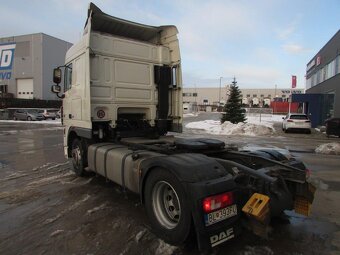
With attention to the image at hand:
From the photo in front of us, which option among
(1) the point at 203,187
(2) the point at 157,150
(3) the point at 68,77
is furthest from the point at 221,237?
(3) the point at 68,77

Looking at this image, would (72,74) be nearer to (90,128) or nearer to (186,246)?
(90,128)

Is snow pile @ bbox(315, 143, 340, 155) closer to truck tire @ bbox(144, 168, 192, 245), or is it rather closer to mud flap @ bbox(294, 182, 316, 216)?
mud flap @ bbox(294, 182, 316, 216)

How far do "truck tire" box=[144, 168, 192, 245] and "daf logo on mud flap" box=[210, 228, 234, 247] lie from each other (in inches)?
12.0

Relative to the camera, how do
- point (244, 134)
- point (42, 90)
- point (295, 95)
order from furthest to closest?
point (42, 90) < point (295, 95) < point (244, 134)

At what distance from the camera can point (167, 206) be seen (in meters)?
4.14

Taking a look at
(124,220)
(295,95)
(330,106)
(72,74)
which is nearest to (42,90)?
(295,95)

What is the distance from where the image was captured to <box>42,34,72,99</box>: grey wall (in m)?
59.2

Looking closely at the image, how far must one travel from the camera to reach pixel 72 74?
25.4 feet

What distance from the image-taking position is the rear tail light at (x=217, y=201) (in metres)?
3.37

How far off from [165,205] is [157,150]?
1383 millimetres


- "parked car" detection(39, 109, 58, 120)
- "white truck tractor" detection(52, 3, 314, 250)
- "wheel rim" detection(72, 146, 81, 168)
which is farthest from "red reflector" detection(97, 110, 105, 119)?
"parked car" detection(39, 109, 58, 120)

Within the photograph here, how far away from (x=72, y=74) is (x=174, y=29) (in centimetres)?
277

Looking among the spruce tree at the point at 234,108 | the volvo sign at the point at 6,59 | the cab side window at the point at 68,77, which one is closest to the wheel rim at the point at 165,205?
the cab side window at the point at 68,77

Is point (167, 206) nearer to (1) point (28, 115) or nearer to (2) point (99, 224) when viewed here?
(2) point (99, 224)
